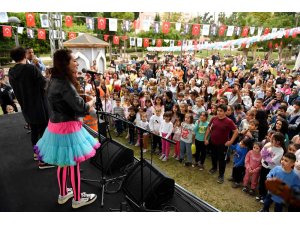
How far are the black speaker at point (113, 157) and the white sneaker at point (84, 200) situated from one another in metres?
0.52

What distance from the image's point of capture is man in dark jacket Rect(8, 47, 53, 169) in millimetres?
2609

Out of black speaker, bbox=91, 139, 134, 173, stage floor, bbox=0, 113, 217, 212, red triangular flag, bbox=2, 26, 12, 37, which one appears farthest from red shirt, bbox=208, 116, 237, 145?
red triangular flag, bbox=2, 26, 12, 37

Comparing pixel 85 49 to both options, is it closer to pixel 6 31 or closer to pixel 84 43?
pixel 84 43

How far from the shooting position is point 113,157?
2959 millimetres

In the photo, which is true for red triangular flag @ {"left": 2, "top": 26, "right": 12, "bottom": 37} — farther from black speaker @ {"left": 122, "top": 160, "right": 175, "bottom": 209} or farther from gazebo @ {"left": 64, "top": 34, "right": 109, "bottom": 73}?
black speaker @ {"left": 122, "top": 160, "right": 175, "bottom": 209}

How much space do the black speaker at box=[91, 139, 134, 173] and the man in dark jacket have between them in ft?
2.71

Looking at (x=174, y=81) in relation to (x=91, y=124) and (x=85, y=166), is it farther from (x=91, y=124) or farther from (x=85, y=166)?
(x=85, y=166)

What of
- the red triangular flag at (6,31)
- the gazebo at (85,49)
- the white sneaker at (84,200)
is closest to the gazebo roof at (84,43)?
the gazebo at (85,49)

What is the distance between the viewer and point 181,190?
277 cm

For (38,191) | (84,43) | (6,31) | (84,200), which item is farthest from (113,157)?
(6,31)

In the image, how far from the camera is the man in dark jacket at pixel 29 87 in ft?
8.56

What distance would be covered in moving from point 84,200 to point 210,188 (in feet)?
7.60

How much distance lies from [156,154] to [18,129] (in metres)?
2.83
